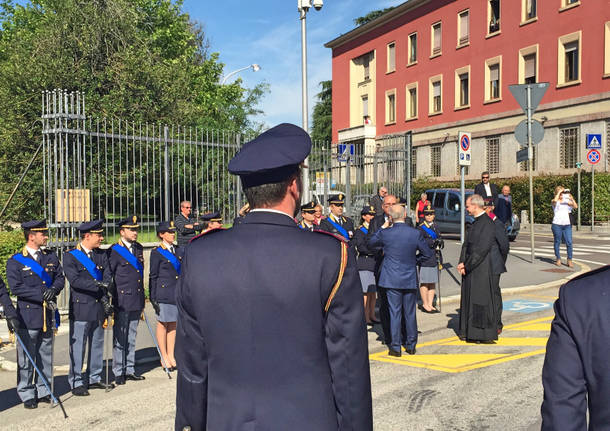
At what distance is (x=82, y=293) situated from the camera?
21.5ft

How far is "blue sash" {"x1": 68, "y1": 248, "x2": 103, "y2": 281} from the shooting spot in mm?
6562

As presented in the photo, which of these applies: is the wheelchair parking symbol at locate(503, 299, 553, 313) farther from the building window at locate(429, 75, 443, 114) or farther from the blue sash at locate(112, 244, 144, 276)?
the building window at locate(429, 75, 443, 114)

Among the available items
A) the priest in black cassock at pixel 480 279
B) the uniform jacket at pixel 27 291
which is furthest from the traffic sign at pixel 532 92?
the uniform jacket at pixel 27 291

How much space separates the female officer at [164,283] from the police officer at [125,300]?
0.78ft

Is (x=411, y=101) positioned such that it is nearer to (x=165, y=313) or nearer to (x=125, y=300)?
(x=165, y=313)

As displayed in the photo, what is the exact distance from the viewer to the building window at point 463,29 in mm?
35125

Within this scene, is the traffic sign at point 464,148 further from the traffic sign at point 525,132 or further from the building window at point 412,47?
the building window at point 412,47

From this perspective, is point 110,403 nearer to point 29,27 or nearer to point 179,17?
point 29,27

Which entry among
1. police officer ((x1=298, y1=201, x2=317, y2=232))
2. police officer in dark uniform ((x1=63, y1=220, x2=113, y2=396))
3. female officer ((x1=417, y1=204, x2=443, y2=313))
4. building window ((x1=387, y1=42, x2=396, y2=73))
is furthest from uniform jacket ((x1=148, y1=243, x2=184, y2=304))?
building window ((x1=387, y1=42, x2=396, y2=73))

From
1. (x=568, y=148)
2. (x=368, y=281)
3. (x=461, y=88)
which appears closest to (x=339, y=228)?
(x=368, y=281)

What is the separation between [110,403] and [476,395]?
366 centimetres

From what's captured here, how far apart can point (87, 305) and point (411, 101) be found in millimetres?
35721

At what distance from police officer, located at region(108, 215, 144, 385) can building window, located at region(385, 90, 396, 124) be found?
36.0m

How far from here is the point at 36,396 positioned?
624 cm
